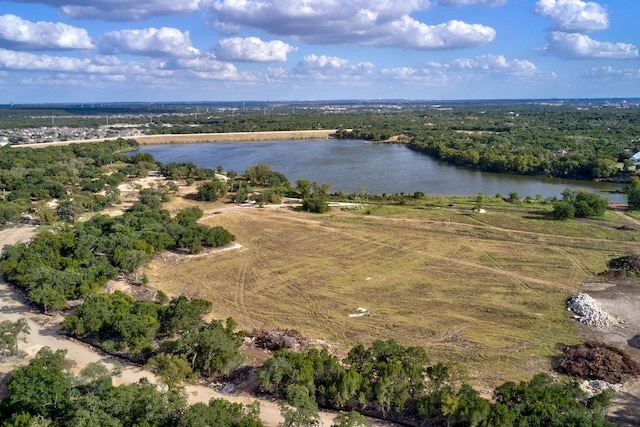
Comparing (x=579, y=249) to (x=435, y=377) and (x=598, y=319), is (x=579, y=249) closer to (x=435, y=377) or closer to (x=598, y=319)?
(x=598, y=319)

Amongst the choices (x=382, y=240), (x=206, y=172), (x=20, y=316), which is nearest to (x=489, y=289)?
(x=382, y=240)

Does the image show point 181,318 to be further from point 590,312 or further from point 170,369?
point 590,312

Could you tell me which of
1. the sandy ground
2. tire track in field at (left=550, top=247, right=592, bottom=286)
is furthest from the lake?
the sandy ground

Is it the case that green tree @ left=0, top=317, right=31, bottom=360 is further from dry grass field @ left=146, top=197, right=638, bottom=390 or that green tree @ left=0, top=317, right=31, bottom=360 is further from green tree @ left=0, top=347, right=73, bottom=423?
dry grass field @ left=146, top=197, right=638, bottom=390

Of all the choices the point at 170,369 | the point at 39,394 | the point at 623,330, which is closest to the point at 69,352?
the point at 39,394

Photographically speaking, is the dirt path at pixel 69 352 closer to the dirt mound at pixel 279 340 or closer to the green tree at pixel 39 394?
the green tree at pixel 39 394
